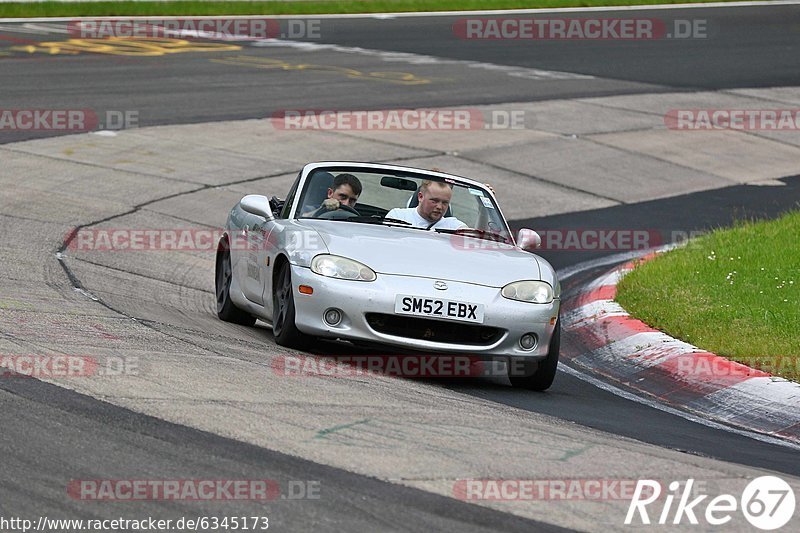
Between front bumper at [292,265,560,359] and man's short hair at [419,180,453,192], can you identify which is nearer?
front bumper at [292,265,560,359]

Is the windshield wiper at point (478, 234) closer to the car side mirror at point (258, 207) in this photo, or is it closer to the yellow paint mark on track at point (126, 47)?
the car side mirror at point (258, 207)

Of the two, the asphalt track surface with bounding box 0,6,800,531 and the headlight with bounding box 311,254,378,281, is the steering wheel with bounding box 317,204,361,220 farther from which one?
the asphalt track surface with bounding box 0,6,800,531

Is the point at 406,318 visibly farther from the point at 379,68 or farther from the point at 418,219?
the point at 379,68

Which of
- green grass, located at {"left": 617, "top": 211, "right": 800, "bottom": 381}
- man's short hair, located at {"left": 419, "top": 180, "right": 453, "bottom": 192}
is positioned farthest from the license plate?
green grass, located at {"left": 617, "top": 211, "right": 800, "bottom": 381}

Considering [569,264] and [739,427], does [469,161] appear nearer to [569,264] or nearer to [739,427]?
[569,264]

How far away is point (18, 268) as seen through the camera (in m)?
10.5

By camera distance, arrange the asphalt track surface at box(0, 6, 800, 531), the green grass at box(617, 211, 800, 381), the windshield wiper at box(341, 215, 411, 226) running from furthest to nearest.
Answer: the windshield wiper at box(341, 215, 411, 226) → the green grass at box(617, 211, 800, 381) → the asphalt track surface at box(0, 6, 800, 531)

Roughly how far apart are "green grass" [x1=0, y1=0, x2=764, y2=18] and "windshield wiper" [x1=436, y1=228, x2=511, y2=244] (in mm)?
21323

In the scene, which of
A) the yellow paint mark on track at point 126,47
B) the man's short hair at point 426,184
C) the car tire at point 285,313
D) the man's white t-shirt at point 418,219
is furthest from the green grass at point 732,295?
the yellow paint mark on track at point 126,47

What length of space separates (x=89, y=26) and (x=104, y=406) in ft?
74.6

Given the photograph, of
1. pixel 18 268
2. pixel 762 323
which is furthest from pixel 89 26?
pixel 762 323

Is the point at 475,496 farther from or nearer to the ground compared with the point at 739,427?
farther from the ground

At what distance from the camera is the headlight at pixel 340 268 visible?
8.34 m

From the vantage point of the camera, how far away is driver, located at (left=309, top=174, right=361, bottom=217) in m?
9.59
